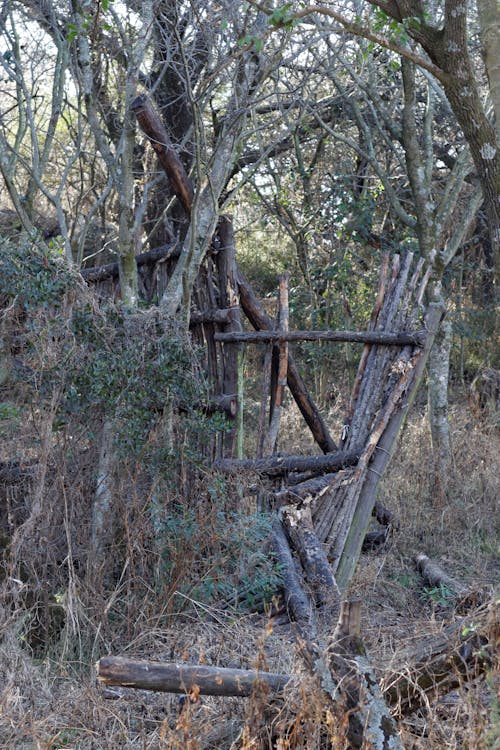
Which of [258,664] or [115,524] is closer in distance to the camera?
[258,664]

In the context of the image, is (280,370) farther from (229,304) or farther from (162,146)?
(162,146)

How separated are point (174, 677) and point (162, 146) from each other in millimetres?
4470

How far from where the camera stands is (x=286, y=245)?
1286cm

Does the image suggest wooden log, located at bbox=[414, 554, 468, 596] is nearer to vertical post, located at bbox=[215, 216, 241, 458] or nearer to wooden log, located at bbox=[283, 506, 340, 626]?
wooden log, located at bbox=[283, 506, 340, 626]

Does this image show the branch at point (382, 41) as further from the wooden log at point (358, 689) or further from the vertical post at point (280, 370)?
the wooden log at point (358, 689)

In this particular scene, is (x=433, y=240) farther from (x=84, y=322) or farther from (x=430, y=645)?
(x=430, y=645)

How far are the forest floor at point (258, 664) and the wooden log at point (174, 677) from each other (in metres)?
0.07

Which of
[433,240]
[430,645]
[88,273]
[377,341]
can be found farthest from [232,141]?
[430,645]

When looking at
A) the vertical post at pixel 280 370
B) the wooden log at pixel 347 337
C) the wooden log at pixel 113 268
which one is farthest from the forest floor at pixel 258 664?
the wooden log at pixel 113 268

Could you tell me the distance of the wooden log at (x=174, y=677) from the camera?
2.83 meters

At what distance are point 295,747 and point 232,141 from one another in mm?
4606

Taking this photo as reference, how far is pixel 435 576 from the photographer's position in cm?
582

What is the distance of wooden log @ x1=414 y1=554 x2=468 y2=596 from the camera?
5.54 metres

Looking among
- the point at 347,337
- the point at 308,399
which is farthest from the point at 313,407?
the point at 347,337
